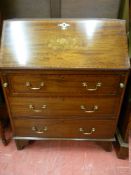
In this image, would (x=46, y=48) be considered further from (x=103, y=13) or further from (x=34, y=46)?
(x=103, y=13)

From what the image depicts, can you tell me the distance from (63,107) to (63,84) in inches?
8.1

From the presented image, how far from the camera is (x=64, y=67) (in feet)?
4.33

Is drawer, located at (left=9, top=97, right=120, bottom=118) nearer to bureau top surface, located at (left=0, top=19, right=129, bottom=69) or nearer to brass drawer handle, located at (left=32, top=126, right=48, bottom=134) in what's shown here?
brass drawer handle, located at (left=32, top=126, right=48, bottom=134)

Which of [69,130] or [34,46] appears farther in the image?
[69,130]

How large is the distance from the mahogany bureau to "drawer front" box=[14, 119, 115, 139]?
63 mm

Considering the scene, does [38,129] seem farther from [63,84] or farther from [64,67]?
[64,67]

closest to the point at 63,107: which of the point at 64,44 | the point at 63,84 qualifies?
the point at 63,84

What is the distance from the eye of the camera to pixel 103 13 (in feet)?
5.73

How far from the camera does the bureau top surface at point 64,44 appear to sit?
52.8 inches

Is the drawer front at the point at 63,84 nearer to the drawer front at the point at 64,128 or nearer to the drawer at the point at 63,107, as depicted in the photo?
the drawer at the point at 63,107

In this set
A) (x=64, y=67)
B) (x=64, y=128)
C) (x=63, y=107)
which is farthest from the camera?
(x=64, y=128)

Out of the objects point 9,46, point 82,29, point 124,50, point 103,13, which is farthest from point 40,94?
point 103,13

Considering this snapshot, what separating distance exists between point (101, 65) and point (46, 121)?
0.62 metres

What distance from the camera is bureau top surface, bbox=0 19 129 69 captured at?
1.34 meters
